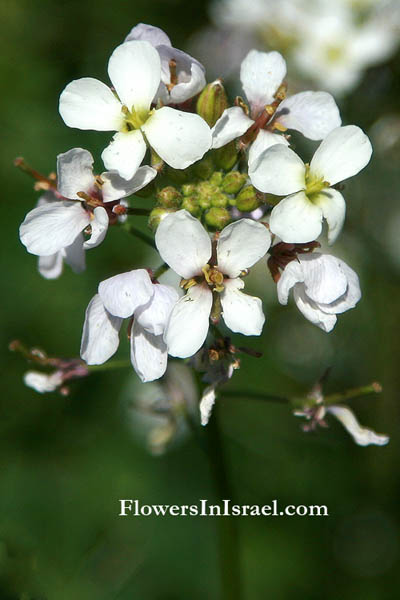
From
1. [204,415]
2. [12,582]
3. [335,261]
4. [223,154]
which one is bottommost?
[12,582]

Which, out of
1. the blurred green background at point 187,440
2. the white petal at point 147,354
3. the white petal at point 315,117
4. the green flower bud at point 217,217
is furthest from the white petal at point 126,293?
the blurred green background at point 187,440

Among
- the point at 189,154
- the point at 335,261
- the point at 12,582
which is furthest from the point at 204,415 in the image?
the point at 12,582

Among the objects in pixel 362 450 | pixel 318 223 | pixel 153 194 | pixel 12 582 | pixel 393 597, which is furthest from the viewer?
pixel 362 450

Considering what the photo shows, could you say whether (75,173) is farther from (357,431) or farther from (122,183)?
(357,431)

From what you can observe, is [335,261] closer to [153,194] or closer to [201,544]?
[153,194]

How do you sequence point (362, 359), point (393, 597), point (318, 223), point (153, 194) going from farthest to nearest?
point (362, 359), point (393, 597), point (153, 194), point (318, 223)

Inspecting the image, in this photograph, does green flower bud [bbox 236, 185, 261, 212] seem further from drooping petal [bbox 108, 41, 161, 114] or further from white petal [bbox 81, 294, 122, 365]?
white petal [bbox 81, 294, 122, 365]
